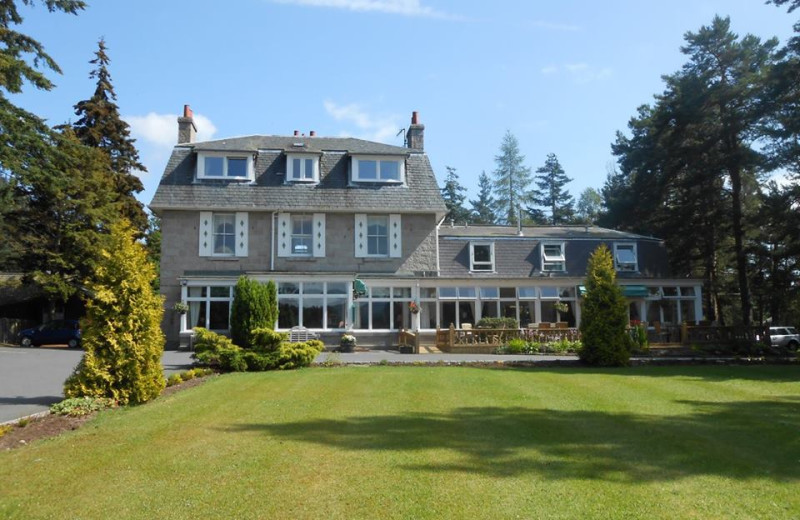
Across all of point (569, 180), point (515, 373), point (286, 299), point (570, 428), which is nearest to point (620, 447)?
point (570, 428)

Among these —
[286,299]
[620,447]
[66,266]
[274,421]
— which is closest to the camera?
[620,447]

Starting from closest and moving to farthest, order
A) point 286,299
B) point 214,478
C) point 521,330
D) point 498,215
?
point 214,478
point 521,330
point 286,299
point 498,215

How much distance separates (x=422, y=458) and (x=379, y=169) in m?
24.6

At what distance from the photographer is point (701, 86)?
34406 mm

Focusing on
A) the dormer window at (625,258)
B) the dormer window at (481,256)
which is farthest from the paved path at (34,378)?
the dormer window at (625,258)

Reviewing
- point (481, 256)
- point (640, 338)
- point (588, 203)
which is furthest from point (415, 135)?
point (588, 203)

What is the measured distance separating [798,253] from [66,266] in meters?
36.8

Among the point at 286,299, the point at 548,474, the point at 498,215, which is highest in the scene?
the point at 498,215

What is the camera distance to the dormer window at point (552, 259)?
105 feet

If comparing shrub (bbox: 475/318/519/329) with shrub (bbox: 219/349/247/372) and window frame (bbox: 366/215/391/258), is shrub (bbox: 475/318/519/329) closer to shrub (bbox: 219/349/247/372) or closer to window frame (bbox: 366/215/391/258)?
window frame (bbox: 366/215/391/258)

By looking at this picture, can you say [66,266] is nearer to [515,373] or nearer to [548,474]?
[515,373]

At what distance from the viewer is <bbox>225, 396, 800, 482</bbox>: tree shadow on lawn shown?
6898 mm

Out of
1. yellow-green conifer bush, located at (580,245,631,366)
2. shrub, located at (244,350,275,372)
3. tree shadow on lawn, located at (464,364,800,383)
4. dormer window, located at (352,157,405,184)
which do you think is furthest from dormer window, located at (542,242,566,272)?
shrub, located at (244,350,275,372)

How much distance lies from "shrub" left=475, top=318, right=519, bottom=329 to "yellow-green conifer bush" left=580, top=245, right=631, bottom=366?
792 cm
